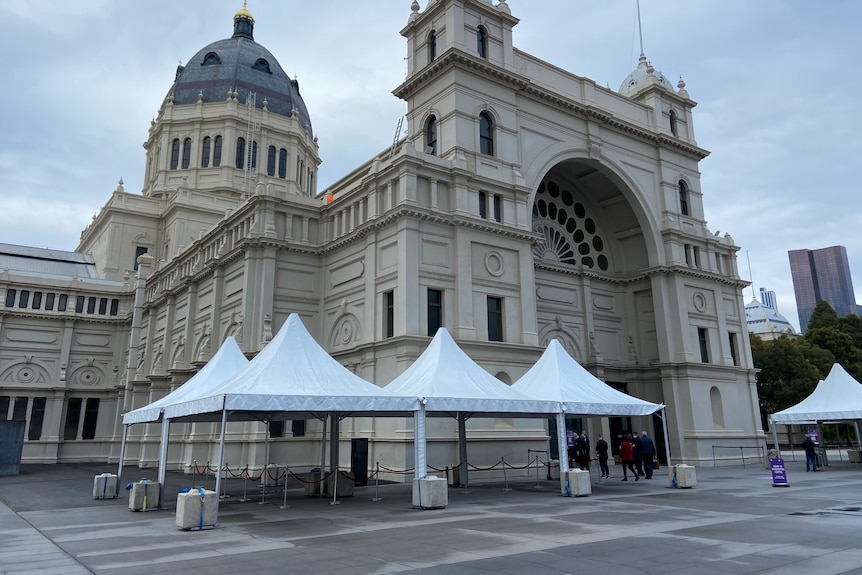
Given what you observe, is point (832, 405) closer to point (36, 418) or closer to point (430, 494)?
point (430, 494)

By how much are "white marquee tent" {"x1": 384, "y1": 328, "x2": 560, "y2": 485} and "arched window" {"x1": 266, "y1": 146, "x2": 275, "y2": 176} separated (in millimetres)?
47595

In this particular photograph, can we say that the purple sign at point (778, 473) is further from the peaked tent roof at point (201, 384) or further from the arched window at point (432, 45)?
the arched window at point (432, 45)

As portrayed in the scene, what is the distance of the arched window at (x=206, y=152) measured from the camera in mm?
62281

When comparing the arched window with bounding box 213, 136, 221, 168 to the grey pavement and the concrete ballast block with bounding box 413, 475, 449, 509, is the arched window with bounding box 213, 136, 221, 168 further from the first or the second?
the concrete ballast block with bounding box 413, 475, 449, 509

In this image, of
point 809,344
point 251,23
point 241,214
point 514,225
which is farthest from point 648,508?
point 251,23

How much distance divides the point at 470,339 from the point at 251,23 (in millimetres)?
66617

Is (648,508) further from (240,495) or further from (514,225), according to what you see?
(514,225)

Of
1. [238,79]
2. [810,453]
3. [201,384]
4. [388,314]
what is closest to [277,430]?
[388,314]

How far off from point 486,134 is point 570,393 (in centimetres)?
1568

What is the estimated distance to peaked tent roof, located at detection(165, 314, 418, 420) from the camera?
15.5 meters

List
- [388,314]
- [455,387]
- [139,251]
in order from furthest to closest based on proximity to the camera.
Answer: [139,251] → [388,314] → [455,387]

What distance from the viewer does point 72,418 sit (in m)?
53.5

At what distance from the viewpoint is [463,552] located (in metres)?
10.6

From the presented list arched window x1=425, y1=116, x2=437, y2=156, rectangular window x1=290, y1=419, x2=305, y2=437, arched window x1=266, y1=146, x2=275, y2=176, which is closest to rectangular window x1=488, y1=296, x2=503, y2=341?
arched window x1=425, y1=116, x2=437, y2=156
